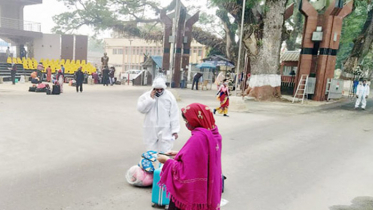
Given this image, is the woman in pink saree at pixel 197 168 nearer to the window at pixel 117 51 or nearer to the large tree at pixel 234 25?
the large tree at pixel 234 25

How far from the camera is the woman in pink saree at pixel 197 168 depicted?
2.44 metres

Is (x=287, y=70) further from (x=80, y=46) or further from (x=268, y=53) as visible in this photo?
(x=80, y=46)

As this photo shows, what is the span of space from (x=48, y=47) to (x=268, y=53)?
23579 millimetres

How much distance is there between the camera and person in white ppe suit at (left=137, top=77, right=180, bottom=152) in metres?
4.61

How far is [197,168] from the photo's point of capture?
2449 mm

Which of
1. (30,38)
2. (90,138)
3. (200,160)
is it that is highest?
(30,38)

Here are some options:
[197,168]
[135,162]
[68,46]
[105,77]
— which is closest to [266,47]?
[105,77]

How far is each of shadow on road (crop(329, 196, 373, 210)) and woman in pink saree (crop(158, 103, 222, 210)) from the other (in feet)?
8.64

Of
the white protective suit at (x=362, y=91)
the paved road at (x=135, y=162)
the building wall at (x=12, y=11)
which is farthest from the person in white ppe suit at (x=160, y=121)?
the building wall at (x=12, y=11)

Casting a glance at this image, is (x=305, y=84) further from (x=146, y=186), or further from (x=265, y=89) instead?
(x=146, y=186)

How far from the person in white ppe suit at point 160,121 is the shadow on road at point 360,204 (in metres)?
2.48

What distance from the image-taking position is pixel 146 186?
184 inches

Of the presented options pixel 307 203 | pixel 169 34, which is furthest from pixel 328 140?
pixel 169 34

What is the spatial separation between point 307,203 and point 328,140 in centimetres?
488
